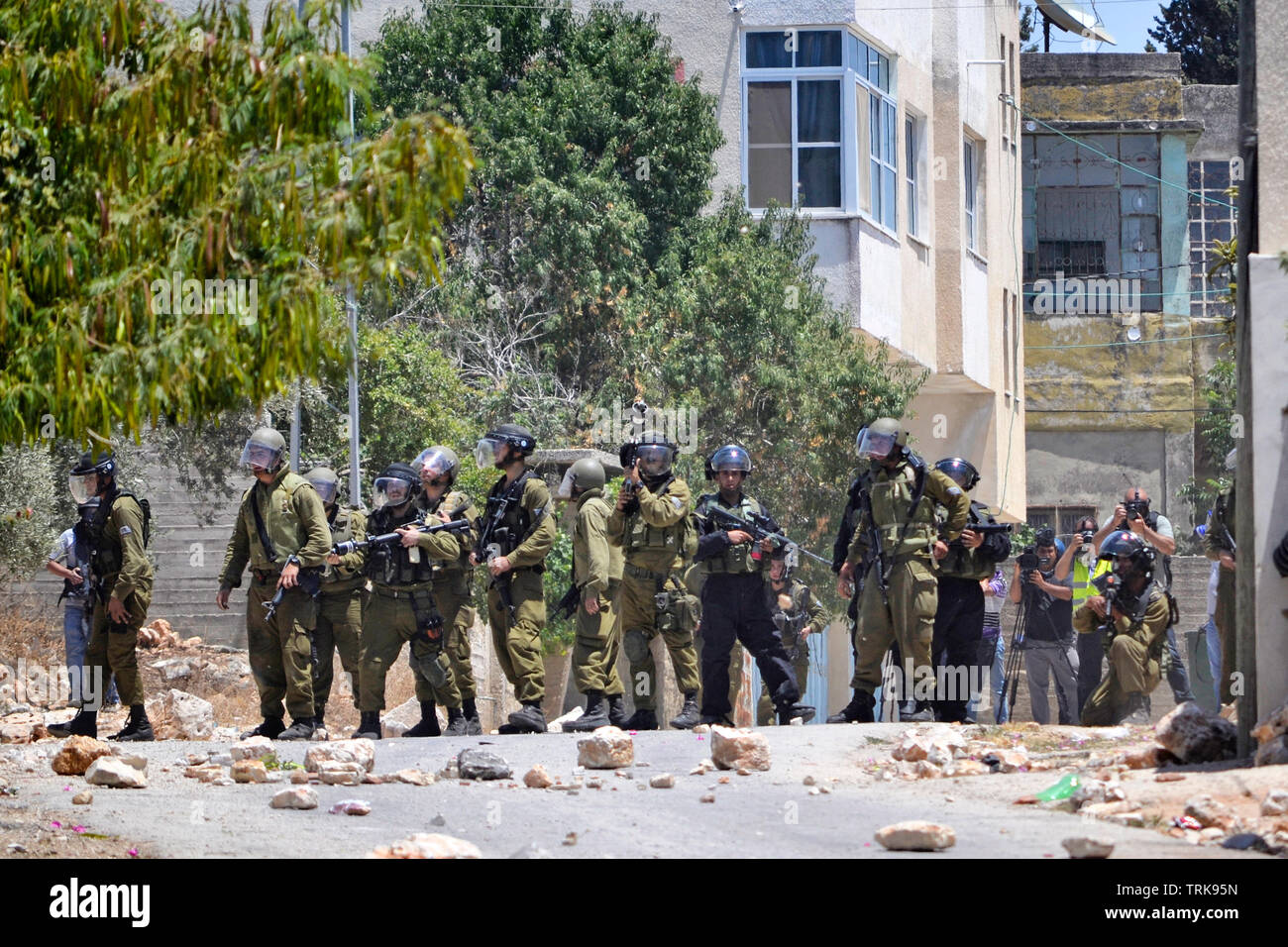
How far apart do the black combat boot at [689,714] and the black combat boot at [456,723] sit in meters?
1.29

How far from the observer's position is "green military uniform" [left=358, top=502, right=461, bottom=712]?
452 inches

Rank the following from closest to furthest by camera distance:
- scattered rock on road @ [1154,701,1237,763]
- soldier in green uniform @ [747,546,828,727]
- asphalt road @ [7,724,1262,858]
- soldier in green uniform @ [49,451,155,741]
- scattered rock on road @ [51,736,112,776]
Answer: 1. asphalt road @ [7,724,1262,858]
2. scattered rock on road @ [1154,701,1237,763]
3. scattered rock on road @ [51,736,112,776]
4. soldier in green uniform @ [49,451,155,741]
5. soldier in green uniform @ [747,546,828,727]

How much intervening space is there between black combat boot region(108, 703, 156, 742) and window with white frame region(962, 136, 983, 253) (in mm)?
16844

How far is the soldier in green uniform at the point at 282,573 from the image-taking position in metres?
11.5

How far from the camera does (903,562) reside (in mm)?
11117

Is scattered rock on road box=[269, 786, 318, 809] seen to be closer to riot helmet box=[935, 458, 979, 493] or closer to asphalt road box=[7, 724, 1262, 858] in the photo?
asphalt road box=[7, 724, 1262, 858]

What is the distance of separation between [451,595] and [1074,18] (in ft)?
77.6

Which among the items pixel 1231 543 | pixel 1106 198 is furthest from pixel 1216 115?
pixel 1231 543

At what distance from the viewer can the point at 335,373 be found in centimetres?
757

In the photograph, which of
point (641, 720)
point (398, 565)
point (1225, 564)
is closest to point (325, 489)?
point (398, 565)

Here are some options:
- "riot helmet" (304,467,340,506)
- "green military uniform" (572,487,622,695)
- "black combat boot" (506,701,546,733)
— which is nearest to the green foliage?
Result: "riot helmet" (304,467,340,506)
